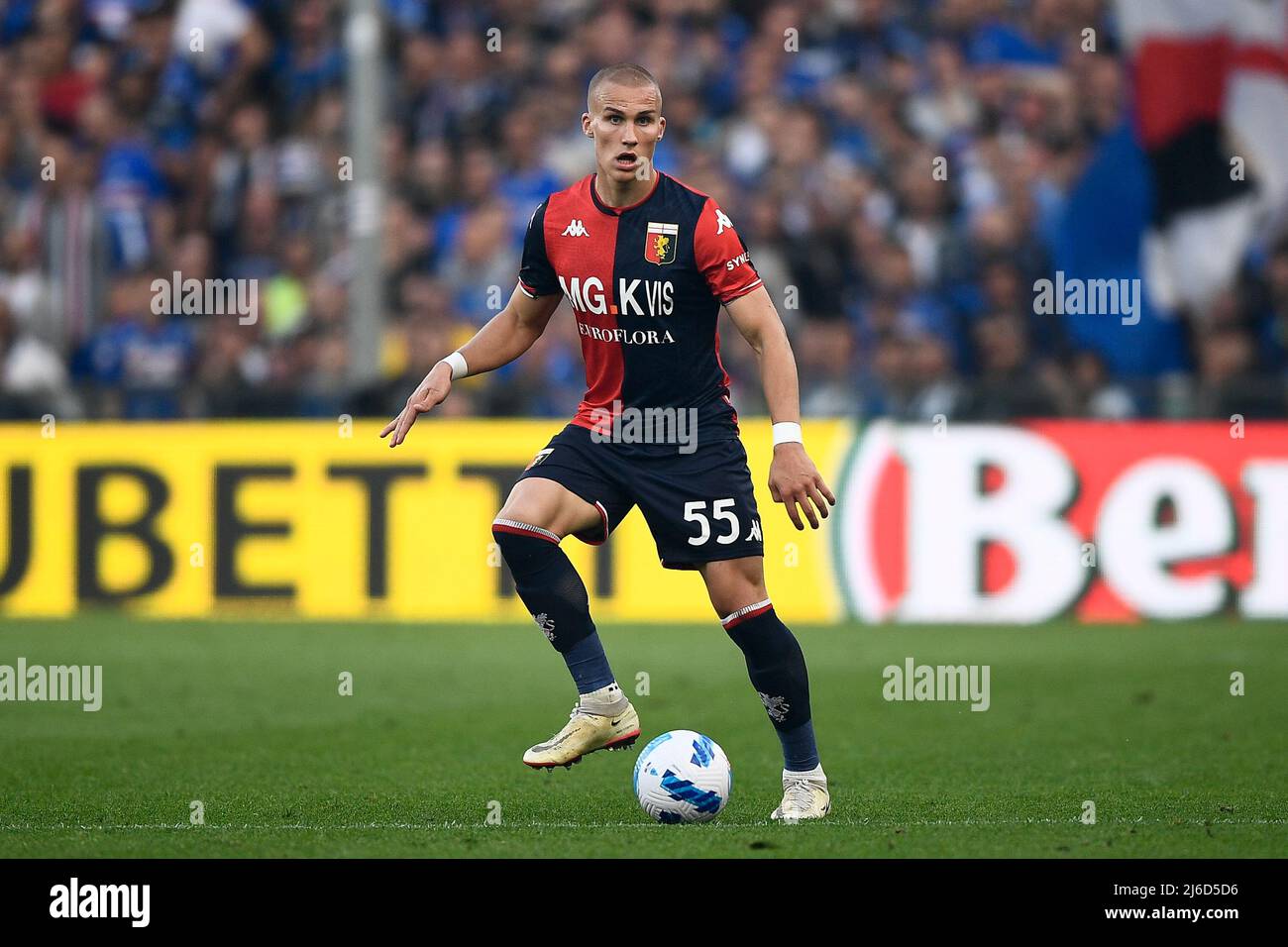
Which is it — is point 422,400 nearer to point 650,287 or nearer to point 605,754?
point 650,287

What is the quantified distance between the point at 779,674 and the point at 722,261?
134 centimetres

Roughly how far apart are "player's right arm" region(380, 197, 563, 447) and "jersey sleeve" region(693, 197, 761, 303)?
0.60 metres

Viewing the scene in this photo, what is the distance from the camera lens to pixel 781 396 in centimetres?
634

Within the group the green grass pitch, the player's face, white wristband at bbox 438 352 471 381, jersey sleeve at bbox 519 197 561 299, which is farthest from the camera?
white wristband at bbox 438 352 471 381

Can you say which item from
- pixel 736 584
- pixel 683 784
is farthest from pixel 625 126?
pixel 683 784

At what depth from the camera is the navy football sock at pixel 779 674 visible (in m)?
6.44

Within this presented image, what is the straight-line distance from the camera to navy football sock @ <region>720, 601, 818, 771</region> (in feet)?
21.1

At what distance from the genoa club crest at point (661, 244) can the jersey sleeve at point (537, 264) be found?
446 millimetres

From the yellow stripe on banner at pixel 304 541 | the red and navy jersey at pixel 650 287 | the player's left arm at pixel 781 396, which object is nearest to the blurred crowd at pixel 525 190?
the yellow stripe on banner at pixel 304 541

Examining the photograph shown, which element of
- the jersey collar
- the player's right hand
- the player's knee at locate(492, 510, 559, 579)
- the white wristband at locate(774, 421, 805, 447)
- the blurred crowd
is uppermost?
the blurred crowd

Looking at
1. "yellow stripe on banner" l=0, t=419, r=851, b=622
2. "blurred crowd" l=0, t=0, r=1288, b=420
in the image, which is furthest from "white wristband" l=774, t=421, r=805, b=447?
"blurred crowd" l=0, t=0, r=1288, b=420

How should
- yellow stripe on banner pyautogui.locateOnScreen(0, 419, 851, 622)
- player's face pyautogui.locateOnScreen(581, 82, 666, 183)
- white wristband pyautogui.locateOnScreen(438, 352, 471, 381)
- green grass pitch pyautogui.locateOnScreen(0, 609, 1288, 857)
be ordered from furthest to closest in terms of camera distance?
1. yellow stripe on banner pyautogui.locateOnScreen(0, 419, 851, 622)
2. white wristband pyautogui.locateOnScreen(438, 352, 471, 381)
3. player's face pyautogui.locateOnScreen(581, 82, 666, 183)
4. green grass pitch pyautogui.locateOnScreen(0, 609, 1288, 857)

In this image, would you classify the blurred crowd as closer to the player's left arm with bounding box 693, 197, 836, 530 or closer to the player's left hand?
the player's left arm with bounding box 693, 197, 836, 530

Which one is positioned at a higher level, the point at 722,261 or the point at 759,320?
the point at 722,261
